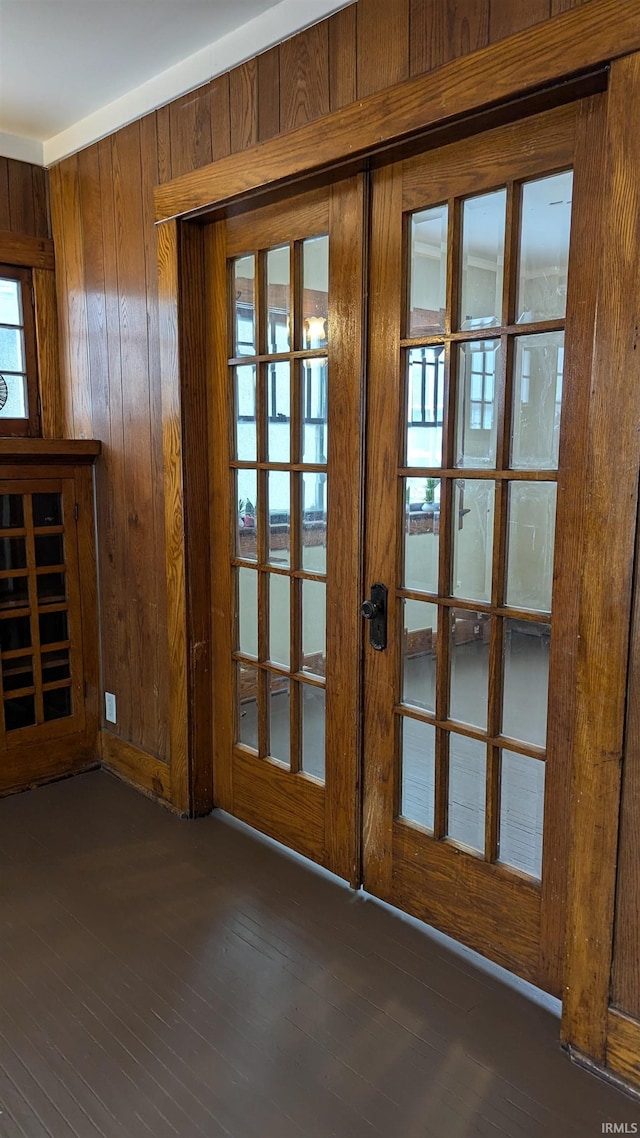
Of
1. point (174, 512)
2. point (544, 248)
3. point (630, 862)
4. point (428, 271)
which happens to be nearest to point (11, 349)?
point (174, 512)

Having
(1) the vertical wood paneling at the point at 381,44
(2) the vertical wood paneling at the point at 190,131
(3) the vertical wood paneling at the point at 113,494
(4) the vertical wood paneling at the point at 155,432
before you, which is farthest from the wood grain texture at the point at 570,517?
(3) the vertical wood paneling at the point at 113,494

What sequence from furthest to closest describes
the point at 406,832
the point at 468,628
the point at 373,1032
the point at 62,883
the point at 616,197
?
the point at 62,883, the point at 406,832, the point at 468,628, the point at 373,1032, the point at 616,197

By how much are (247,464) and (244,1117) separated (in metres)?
1.77

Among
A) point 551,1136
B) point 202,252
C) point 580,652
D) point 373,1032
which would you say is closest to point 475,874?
point 373,1032

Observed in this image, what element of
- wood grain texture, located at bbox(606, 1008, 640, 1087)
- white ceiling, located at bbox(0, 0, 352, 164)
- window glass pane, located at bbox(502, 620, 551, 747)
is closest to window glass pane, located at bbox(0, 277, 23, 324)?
white ceiling, located at bbox(0, 0, 352, 164)

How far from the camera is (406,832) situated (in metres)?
2.18

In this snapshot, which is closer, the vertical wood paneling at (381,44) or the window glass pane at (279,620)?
the vertical wood paneling at (381,44)

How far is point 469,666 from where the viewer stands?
6.49 feet

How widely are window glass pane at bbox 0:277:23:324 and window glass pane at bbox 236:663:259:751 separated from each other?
5.78ft

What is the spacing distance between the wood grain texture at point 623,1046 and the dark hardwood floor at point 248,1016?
0.05m

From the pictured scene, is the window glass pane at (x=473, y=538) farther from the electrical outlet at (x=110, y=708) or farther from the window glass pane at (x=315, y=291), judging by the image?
the electrical outlet at (x=110, y=708)

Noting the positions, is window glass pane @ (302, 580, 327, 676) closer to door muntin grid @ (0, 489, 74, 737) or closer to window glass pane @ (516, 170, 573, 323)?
window glass pane @ (516, 170, 573, 323)

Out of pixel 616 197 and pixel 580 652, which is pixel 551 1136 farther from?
pixel 616 197

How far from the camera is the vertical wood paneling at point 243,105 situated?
7.32 feet
